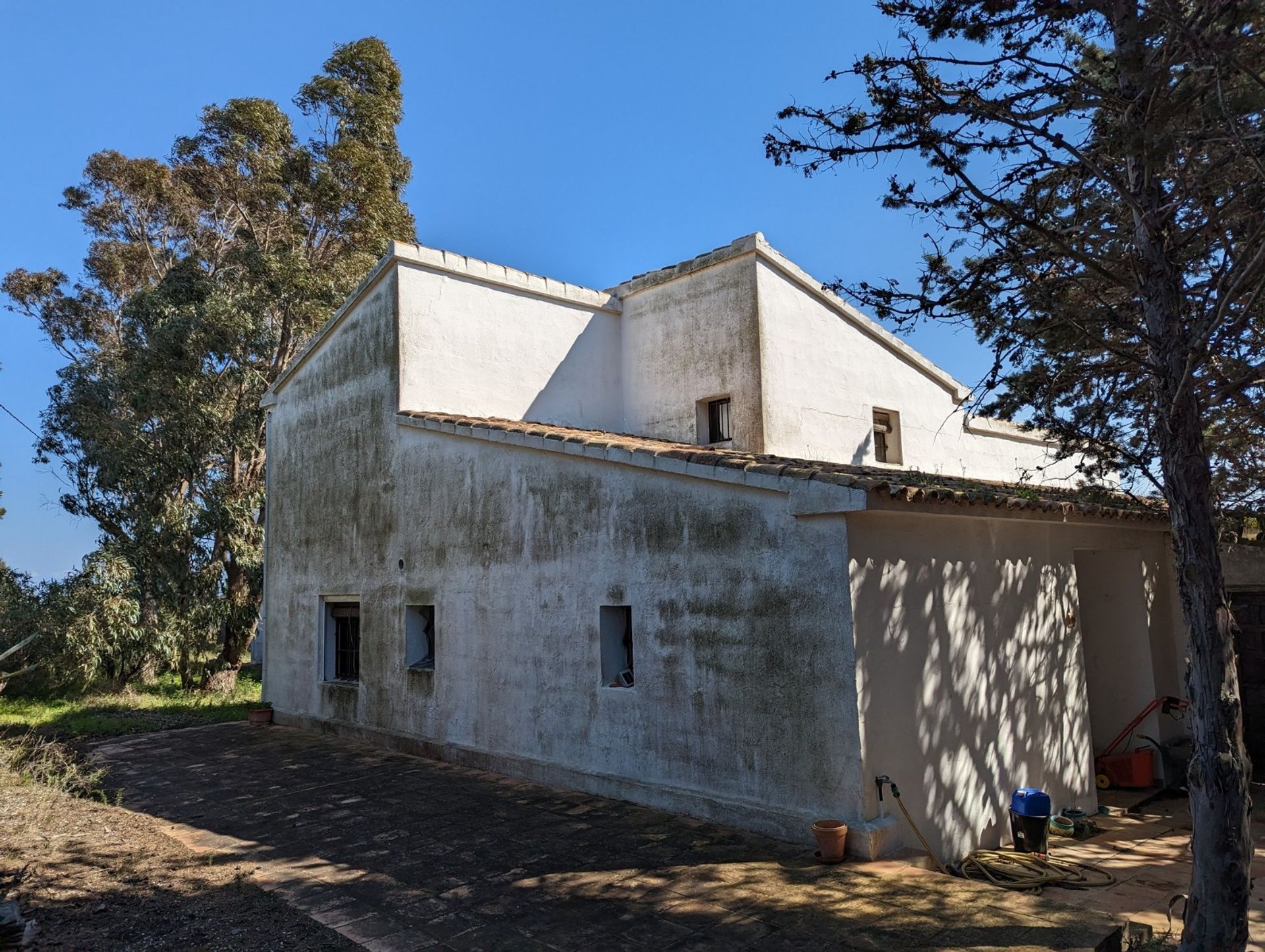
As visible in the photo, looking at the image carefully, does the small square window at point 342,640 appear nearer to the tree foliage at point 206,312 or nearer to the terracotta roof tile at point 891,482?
the terracotta roof tile at point 891,482

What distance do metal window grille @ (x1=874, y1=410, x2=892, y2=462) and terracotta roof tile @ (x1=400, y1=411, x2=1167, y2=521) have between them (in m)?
3.65

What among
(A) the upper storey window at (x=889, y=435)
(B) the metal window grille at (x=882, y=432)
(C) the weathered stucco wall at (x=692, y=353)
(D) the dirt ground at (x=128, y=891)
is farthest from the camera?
(A) the upper storey window at (x=889, y=435)

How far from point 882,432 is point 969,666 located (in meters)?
7.09

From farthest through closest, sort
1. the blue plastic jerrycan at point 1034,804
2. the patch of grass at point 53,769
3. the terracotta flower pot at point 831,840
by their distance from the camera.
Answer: the patch of grass at point 53,769 → the blue plastic jerrycan at point 1034,804 → the terracotta flower pot at point 831,840

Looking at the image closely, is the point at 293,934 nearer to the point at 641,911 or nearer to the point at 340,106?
the point at 641,911

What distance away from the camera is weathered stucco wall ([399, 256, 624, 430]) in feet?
39.3

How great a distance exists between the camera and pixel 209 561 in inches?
748

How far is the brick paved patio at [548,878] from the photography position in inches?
198

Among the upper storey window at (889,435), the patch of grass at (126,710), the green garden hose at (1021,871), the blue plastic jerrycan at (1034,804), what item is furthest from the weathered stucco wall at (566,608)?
the upper storey window at (889,435)

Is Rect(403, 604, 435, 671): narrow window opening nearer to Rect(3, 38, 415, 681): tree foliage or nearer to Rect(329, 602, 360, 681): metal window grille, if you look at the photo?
Rect(329, 602, 360, 681): metal window grille

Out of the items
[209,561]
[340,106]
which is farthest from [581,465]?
[340,106]

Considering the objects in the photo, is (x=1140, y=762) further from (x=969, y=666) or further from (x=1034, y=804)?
(x=969, y=666)

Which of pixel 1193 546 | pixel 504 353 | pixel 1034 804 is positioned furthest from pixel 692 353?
pixel 1193 546

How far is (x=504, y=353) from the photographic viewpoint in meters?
12.7
